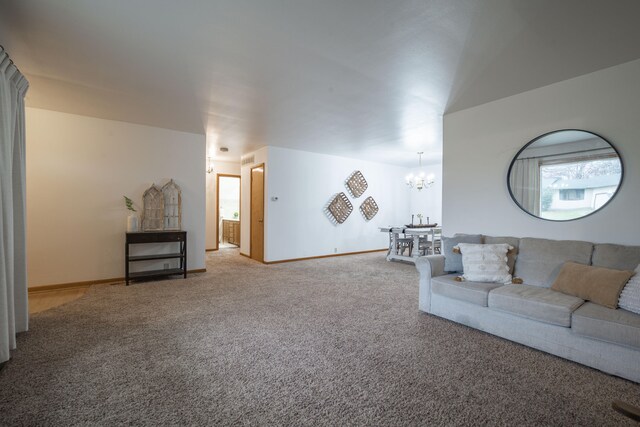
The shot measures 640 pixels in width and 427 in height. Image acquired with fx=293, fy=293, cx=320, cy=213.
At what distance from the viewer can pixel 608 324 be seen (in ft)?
6.51

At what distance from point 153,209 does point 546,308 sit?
204 inches

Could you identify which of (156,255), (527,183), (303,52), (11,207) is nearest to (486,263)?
(527,183)

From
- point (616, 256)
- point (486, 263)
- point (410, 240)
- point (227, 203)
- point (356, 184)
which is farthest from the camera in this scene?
point (227, 203)

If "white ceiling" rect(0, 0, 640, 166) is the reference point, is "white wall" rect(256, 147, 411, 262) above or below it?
below

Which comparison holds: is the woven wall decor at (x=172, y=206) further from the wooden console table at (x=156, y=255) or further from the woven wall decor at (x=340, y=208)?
the woven wall decor at (x=340, y=208)

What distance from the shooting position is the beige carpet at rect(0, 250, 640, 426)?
5.30ft

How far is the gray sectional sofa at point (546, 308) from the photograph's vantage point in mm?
1992

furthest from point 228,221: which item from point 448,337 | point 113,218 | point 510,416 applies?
point 510,416

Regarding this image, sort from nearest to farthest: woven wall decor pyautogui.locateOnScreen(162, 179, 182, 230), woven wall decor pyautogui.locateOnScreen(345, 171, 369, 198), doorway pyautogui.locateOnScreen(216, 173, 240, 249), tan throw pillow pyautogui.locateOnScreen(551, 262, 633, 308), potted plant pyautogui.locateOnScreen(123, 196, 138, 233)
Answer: tan throw pillow pyautogui.locateOnScreen(551, 262, 633, 308)
potted plant pyautogui.locateOnScreen(123, 196, 138, 233)
woven wall decor pyautogui.locateOnScreen(162, 179, 182, 230)
woven wall decor pyautogui.locateOnScreen(345, 171, 369, 198)
doorway pyautogui.locateOnScreen(216, 173, 240, 249)

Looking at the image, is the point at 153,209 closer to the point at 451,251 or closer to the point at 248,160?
the point at 248,160

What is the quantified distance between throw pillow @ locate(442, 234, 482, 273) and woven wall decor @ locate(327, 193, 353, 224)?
12.2ft

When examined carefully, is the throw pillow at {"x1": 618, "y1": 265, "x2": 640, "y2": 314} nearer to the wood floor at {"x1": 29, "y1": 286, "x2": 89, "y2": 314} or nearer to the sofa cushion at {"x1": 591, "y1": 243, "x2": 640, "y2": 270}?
the sofa cushion at {"x1": 591, "y1": 243, "x2": 640, "y2": 270}

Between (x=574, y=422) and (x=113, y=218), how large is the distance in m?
5.51

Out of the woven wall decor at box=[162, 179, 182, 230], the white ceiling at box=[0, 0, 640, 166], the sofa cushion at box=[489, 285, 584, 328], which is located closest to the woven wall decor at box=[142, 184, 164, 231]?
the woven wall decor at box=[162, 179, 182, 230]
